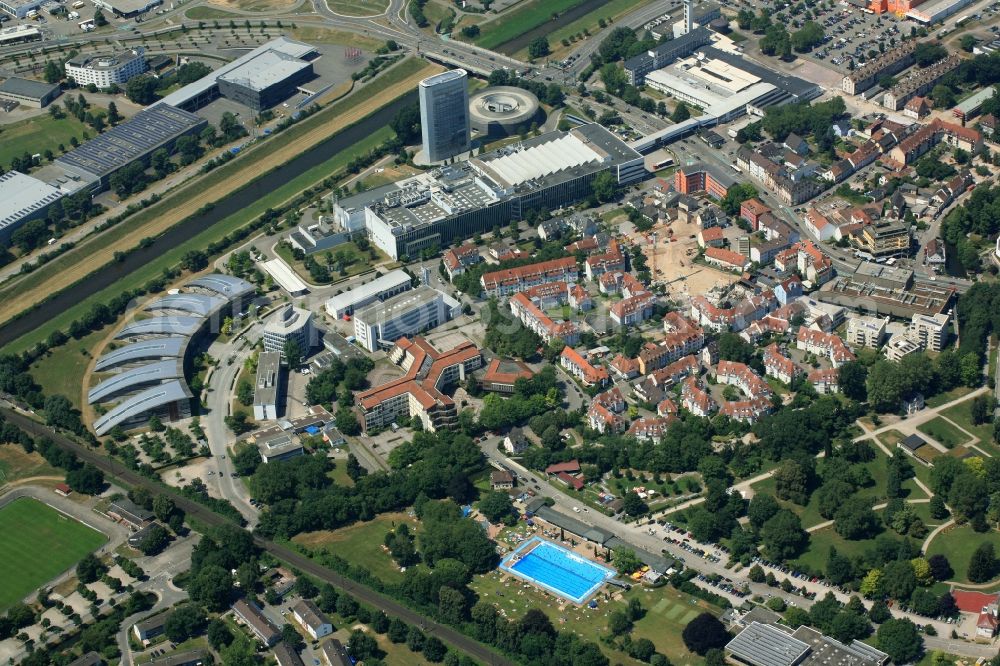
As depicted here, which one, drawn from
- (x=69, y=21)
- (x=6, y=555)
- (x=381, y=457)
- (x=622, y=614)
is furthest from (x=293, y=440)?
(x=69, y=21)

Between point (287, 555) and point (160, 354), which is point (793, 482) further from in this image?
point (160, 354)

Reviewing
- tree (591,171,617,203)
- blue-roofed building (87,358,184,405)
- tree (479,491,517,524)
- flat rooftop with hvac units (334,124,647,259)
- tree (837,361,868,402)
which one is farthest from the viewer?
tree (591,171,617,203)

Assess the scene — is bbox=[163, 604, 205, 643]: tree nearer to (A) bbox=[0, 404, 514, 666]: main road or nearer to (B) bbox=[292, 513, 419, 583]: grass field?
(A) bbox=[0, 404, 514, 666]: main road

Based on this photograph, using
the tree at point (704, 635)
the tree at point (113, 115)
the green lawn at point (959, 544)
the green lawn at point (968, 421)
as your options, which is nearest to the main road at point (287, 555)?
the tree at point (704, 635)

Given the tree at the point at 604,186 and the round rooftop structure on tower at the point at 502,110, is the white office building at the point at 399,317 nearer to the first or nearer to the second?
the tree at the point at 604,186

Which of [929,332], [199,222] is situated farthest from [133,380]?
[929,332]

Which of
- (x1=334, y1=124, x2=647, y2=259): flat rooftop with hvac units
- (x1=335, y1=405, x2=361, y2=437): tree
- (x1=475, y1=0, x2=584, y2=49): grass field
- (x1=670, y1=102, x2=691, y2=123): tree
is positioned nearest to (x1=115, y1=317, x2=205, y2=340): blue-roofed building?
(x1=335, y1=405, x2=361, y2=437): tree
